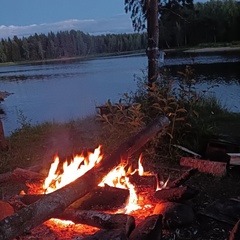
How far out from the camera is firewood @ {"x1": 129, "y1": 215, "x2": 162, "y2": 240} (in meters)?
3.26

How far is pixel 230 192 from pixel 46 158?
12.3ft

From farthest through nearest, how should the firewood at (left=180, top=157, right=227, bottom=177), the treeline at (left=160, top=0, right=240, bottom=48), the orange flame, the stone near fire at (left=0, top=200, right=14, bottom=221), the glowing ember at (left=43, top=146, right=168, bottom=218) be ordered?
the treeline at (left=160, top=0, right=240, bottom=48) < the firewood at (left=180, top=157, right=227, bottom=177) < the glowing ember at (left=43, top=146, right=168, bottom=218) < the orange flame < the stone near fire at (left=0, top=200, right=14, bottom=221)

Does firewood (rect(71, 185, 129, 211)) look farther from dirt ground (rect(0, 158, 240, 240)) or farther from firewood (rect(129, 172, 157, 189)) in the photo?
firewood (rect(129, 172, 157, 189))

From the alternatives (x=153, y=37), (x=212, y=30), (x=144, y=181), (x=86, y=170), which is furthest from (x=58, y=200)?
(x=212, y=30)

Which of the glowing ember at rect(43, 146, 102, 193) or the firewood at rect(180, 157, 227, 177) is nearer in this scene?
the glowing ember at rect(43, 146, 102, 193)

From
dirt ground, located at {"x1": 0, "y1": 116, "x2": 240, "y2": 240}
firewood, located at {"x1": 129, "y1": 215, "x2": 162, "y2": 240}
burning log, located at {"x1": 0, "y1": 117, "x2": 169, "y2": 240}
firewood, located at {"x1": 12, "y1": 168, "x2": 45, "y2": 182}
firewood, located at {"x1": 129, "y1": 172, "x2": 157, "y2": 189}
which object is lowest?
dirt ground, located at {"x1": 0, "y1": 116, "x2": 240, "y2": 240}

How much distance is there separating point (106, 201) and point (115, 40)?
3883 inches

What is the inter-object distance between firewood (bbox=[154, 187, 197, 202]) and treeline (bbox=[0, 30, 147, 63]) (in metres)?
91.3

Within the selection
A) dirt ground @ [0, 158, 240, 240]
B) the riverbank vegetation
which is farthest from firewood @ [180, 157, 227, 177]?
the riverbank vegetation

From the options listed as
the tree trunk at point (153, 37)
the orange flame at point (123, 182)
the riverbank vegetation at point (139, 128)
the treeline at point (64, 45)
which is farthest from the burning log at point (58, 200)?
the treeline at point (64, 45)

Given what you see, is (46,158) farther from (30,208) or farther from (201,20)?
(201,20)

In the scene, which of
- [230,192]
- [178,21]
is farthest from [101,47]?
[230,192]

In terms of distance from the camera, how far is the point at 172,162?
5.95 meters

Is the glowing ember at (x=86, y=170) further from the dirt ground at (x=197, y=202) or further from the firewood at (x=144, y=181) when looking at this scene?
the dirt ground at (x=197, y=202)
